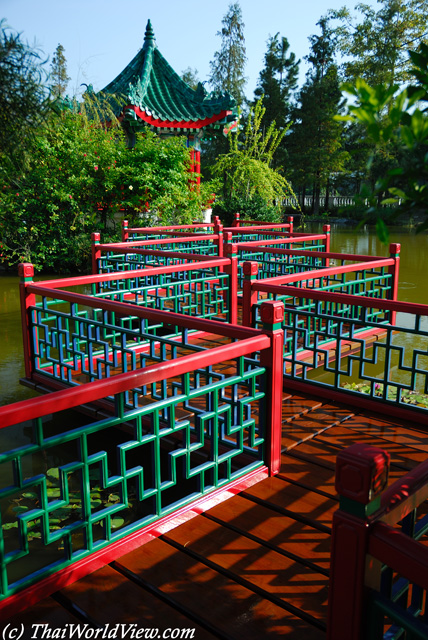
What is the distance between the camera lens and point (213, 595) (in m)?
2.18

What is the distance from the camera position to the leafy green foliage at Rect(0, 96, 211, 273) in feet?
39.5

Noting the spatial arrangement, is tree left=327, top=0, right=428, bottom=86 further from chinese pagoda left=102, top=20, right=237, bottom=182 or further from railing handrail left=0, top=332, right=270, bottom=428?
railing handrail left=0, top=332, right=270, bottom=428

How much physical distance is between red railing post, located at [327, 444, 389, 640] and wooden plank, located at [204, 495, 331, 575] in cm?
99

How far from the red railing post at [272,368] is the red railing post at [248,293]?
152 cm

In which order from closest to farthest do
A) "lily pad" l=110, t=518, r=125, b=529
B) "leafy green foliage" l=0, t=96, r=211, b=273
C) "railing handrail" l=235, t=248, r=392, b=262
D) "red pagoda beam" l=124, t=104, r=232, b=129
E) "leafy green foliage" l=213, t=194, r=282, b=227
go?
"lily pad" l=110, t=518, r=125, b=529, "railing handrail" l=235, t=248, r=392, b=262, "leafy green foliage" l=0, t=96, r=211, b=273, "red pagoda beam" l=124, t=104, r=232, b=129, "leafy green foliage" l=213, t=194, r=282, b=227

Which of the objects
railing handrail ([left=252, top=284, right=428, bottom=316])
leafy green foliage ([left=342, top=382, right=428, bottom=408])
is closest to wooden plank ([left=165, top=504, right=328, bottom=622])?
railing handrail ([left=252, top=284, right=428, bottom=316])

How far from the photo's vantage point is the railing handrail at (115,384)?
6.51 feet

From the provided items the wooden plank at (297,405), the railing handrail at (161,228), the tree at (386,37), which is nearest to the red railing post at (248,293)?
the wooden plank at (297,405)

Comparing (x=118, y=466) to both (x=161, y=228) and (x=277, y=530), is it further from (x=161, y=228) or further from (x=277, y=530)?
(x=161, y=228)

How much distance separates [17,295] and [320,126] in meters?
26.2

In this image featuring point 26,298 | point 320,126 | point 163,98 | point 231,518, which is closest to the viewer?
point 231,518

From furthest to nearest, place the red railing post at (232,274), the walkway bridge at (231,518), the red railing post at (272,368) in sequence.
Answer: the red railing post at (232,274) < the red railing post at (272,368) < the walkway bridge at (231,518)

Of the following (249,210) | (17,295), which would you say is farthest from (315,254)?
(249,210)

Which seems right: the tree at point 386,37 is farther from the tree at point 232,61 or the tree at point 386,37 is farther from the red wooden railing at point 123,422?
the red wooden railing at point 123,422
